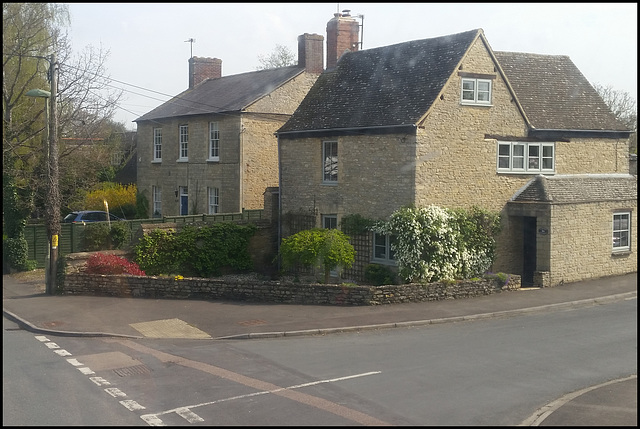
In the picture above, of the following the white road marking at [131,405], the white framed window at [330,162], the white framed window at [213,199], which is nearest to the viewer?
the white road marking at [131,405]

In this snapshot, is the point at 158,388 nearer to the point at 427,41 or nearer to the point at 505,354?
the point at 505,354

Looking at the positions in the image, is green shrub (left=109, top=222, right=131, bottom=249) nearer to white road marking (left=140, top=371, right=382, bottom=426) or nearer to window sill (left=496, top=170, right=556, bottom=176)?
window sill (left=496, top=170, right=556, bottom=176)

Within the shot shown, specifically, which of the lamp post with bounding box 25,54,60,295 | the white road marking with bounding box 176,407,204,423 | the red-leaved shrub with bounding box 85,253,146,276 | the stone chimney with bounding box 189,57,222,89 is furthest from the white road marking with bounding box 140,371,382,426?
the stone chimney with bounding box 189,57,222,89

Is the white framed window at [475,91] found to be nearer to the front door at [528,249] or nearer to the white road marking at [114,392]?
the front door at [528,249]

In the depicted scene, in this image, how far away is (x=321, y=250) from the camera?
1950 centimetres

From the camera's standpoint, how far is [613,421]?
334 inches

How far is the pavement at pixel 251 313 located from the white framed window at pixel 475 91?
19.8 feet

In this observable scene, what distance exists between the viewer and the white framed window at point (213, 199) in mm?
31516

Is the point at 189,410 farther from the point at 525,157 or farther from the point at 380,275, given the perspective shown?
the point at 525,157

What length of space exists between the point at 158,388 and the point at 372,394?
3.35 m

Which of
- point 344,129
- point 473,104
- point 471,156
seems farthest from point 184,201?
point 473,104

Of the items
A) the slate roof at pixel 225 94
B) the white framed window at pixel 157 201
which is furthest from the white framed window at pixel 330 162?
the white framed window at pixel 157 201

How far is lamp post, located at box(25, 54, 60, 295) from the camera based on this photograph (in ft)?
62.8

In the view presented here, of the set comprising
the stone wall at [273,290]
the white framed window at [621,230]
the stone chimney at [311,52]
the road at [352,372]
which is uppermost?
the stone chimney at [311,52]
